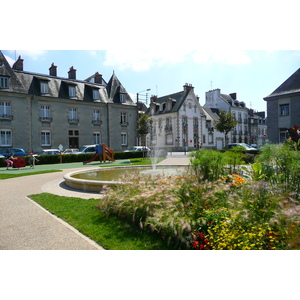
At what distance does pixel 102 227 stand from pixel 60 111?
94.7ft

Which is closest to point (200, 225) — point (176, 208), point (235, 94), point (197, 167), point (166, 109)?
point (176, 208)

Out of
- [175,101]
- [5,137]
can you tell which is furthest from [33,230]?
[175,101]

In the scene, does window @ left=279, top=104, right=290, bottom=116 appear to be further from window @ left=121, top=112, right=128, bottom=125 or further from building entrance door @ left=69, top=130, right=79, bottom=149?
building entrance door @ left=69, top=130, right=79, bottom=149

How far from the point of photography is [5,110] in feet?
90.5

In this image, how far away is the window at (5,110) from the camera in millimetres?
27375

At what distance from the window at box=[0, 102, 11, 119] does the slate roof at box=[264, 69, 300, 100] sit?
25.9 metres

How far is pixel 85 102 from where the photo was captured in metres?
33.3

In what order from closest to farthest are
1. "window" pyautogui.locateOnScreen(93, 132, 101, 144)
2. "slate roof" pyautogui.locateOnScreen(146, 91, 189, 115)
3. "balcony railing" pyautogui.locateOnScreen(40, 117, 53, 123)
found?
"balcony railing" pyautogui.locateOnScreen(40, 117, 53, 123) → "window" pyautogui.locateOnScreen(93, 132, 101, 144) → "slate roof" pyautogui.locateOnScreen(146, 91, 189, 115)

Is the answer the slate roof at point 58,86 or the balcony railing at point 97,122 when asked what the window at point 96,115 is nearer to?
the balcony railing at point 97,122

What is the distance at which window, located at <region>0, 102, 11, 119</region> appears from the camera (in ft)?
89.8

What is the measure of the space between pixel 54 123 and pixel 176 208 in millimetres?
29147

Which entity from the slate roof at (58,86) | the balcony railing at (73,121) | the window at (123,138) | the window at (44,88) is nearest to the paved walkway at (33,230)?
the slate roof at (58,86)

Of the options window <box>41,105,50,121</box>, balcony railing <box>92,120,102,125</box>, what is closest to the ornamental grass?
window <box>41,105,50,121</box>

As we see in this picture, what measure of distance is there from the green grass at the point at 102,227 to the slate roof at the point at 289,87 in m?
22.3
